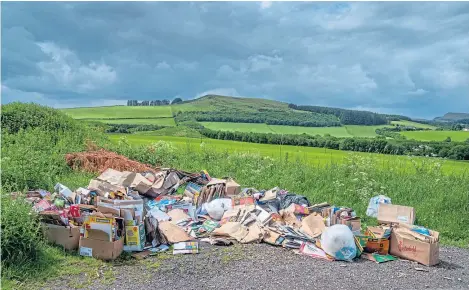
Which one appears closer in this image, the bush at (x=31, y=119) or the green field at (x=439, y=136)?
the bush at (x=31, y=119)

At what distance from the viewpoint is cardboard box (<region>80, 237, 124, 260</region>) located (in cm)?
482

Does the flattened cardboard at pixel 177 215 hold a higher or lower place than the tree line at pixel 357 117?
lower

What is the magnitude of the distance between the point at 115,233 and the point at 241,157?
6.26 meters

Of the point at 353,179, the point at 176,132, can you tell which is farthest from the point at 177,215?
the point at 176,132

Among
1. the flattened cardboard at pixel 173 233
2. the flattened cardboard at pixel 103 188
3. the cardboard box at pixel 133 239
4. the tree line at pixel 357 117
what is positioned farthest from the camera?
the tree line at pixel 357 117

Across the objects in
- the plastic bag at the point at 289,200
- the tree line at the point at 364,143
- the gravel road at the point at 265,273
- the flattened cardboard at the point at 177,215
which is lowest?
the gravel road at the point at 265,273

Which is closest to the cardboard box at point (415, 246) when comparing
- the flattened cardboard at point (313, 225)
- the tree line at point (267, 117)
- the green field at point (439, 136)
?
the flattened cardboard at point (313, 225)

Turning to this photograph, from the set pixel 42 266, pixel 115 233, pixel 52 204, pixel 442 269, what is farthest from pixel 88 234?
pixel 442 269

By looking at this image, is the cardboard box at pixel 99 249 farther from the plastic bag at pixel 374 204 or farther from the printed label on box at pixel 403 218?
the plastic bag at pixel 374 204

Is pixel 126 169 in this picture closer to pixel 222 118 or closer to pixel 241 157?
pixel 241 157

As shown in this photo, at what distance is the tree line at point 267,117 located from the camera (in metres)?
23.6

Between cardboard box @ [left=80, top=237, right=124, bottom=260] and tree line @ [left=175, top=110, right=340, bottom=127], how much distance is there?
19.0 m

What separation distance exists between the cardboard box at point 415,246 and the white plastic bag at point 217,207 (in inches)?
95.1

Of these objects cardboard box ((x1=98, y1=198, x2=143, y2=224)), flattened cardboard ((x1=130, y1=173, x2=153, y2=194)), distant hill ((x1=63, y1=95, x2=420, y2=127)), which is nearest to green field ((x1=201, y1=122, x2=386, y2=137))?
distant hill ((x1=63, y1=95, x2=420, y2=127))
